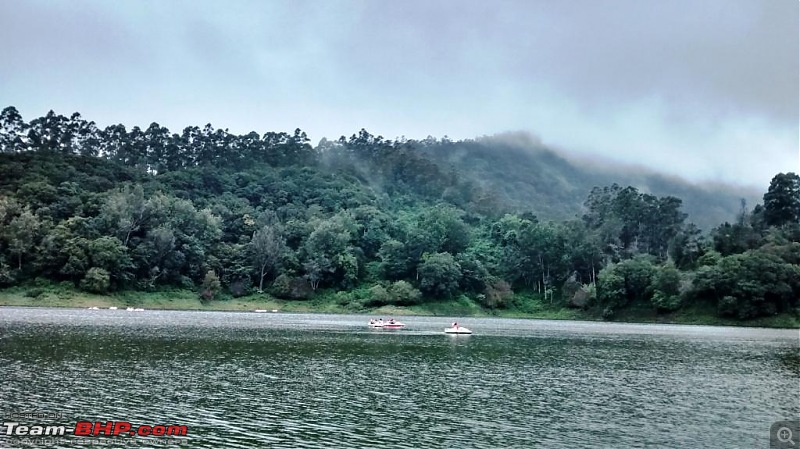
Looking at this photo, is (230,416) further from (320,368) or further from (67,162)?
(67,162)

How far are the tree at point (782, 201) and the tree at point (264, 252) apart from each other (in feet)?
399

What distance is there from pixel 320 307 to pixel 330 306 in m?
2.44

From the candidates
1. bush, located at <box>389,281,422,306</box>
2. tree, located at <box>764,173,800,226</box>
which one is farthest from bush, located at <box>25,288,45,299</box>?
tree, located at <box>764,173,800,226</box>

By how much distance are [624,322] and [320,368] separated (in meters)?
122

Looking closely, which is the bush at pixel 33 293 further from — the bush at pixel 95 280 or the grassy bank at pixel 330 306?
the bush at pixel 95 280

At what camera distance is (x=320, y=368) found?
163 feet

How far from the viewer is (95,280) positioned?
135750 millimetres

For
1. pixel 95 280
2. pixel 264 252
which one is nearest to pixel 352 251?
pixel 264 252

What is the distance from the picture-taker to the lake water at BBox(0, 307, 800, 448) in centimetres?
2997

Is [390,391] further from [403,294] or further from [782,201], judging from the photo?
[782,201]

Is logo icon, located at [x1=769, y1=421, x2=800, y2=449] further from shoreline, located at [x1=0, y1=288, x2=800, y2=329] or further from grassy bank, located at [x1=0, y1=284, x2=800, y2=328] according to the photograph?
grassy bank, located at [x1=0, y1=284, x2=800, y2=328]

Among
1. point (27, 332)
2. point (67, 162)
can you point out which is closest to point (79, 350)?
point (27, 332)

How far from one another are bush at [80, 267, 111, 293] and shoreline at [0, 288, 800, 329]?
1.61 m

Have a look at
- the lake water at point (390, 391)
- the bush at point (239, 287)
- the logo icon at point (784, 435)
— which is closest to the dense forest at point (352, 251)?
the bush at point (239, 287)
